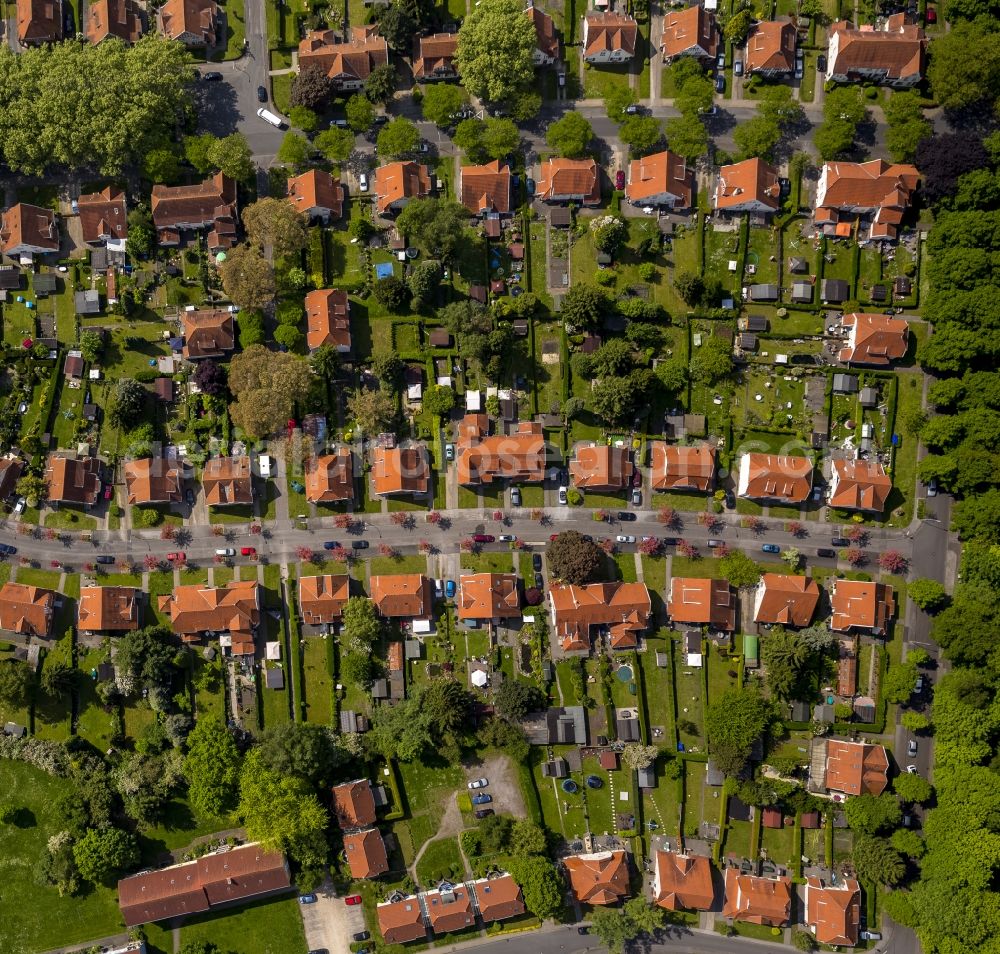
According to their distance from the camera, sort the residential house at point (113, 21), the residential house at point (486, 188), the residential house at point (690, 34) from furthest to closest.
Result: the residential house at point (113, 21) → the residential house at point (486, 188) → the residential house at point (690, 34)

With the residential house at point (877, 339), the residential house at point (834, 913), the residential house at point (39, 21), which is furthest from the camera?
the residential house at point (39, 21)

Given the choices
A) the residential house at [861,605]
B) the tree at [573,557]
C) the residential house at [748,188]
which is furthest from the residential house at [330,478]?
the residential house at [861,605]

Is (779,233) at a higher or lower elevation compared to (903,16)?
lower

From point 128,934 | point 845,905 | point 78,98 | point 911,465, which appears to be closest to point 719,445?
point 911,465

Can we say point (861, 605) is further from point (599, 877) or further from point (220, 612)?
point (220, 612)

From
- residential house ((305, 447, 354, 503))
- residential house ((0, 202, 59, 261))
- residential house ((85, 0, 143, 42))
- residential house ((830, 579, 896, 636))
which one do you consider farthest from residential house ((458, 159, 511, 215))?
residential house ((830, 579, 896, 636))

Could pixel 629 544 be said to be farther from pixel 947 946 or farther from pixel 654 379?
pixel 947 946

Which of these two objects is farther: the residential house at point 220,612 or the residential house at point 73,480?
the residential house at point 73,480

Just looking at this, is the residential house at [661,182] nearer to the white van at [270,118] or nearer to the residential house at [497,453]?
the residential house at [497,453]
